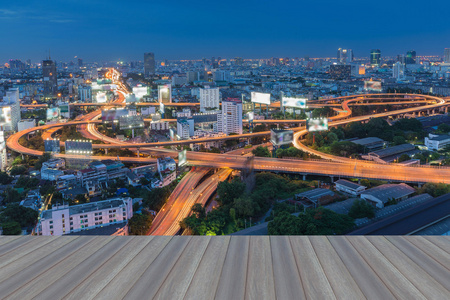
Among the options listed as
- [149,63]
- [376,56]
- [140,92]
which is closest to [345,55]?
[376,56]

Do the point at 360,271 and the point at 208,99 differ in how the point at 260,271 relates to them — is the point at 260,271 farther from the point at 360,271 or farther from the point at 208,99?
the point at 208,99

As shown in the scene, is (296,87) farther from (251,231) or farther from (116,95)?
(251,231)

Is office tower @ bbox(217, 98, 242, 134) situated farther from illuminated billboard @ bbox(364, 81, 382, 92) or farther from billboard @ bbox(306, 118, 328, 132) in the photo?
illuminated billboard @ bbox(364, 81, 382, 92)

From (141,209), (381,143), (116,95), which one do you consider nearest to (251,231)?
(141,209)

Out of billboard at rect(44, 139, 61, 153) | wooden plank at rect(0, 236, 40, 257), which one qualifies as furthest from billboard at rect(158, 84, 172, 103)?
wooden plank at rect(0, 236, 40, 257)

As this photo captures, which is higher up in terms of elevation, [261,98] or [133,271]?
[261,98]

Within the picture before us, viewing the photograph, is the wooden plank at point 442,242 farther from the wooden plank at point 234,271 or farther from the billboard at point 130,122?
the billboard at point 130,122
